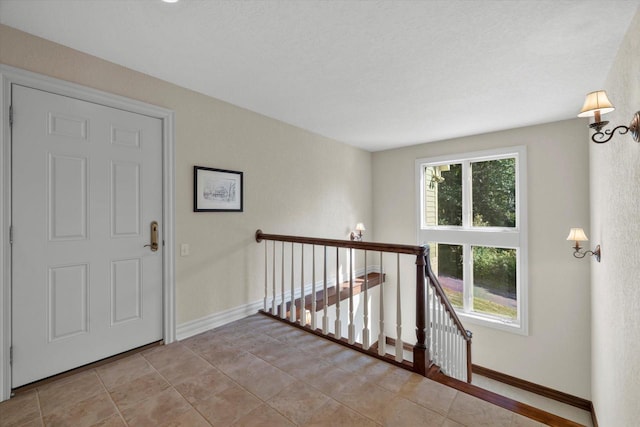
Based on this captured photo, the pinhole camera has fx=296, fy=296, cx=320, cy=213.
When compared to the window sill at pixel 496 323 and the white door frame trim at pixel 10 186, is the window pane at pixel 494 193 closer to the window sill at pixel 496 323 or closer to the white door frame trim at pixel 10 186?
the window sill at pixel 496 323

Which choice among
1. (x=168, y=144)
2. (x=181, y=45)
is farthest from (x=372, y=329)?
(x=181, y=45)

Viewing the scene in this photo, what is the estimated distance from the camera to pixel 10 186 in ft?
6.12

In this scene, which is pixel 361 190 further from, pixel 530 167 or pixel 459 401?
pixel 459 401

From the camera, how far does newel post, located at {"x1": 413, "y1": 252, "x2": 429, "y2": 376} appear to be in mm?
2139

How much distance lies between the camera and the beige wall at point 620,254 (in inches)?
65.7

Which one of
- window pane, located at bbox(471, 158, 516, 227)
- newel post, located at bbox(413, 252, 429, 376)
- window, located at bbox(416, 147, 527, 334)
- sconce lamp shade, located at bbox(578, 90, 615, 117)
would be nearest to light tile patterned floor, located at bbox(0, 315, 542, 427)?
newel post, located at bbox(413, 252, 429, 376)

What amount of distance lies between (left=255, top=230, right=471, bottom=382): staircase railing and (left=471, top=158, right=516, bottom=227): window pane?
1334 millimetres

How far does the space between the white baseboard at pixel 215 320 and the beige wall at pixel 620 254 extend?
298 cm

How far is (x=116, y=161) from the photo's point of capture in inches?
91.6

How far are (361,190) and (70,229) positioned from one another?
403 centimetres

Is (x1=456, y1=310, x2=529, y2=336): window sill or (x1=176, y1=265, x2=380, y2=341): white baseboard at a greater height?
(x1=176, y1=265, x2=380, y2=341): white baseboard

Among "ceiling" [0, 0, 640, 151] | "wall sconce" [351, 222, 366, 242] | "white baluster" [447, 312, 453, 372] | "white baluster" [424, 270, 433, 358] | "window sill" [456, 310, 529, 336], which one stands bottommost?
"window sill" [456, 310, 529, 336]

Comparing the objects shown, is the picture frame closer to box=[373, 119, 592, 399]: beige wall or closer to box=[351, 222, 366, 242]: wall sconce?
box=[351, 222, 366, 242]: wall sconce

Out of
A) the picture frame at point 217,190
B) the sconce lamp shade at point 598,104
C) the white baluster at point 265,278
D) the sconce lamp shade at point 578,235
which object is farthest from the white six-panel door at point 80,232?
the sconce lamp shade at point 578,235
